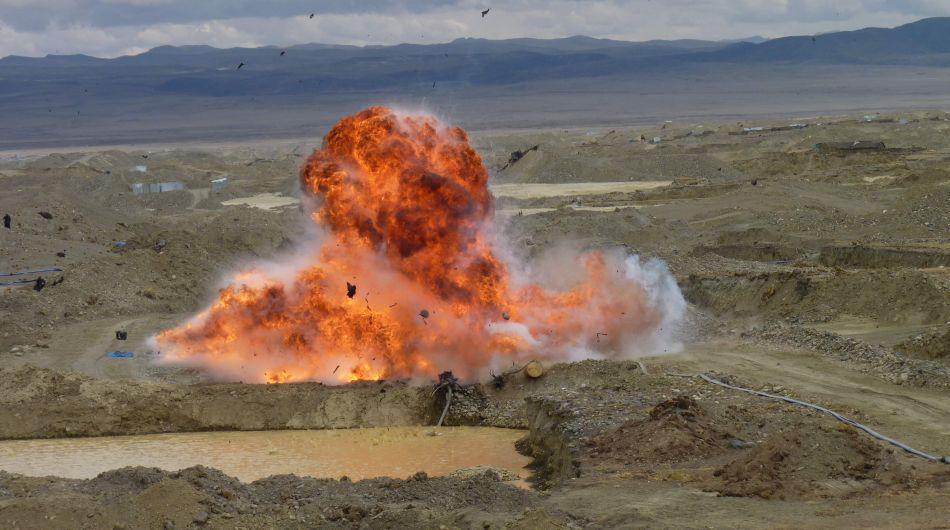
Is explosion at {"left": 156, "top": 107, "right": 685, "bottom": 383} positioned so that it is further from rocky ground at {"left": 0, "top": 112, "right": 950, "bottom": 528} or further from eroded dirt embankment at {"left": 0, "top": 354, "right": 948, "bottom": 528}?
eroded dirt embankment at {"left": 0, "top": 354, "right": 948, "bottom": 528}

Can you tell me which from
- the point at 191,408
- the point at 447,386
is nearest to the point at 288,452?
the point at 191,408

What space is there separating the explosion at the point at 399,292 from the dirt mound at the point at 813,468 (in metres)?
11.1

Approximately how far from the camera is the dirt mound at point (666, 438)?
67.2 feet

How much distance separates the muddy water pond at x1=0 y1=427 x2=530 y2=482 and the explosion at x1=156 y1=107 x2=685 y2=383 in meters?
2.94

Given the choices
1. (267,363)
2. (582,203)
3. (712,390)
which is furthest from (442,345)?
(582,203)

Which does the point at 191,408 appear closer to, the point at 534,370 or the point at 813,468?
the point at 534,370

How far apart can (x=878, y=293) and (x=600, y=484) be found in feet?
56.1

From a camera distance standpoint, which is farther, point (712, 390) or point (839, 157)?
point (839, 157)

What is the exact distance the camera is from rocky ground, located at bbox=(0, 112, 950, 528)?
56.8 ft

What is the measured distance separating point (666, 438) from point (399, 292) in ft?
36.2

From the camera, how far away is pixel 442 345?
95.7ft

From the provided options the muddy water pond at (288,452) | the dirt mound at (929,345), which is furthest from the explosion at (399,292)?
the dirt mound at (929,345)

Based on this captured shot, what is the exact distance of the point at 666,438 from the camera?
2088 cm

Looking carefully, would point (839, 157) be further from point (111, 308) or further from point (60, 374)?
point (60, 374)
